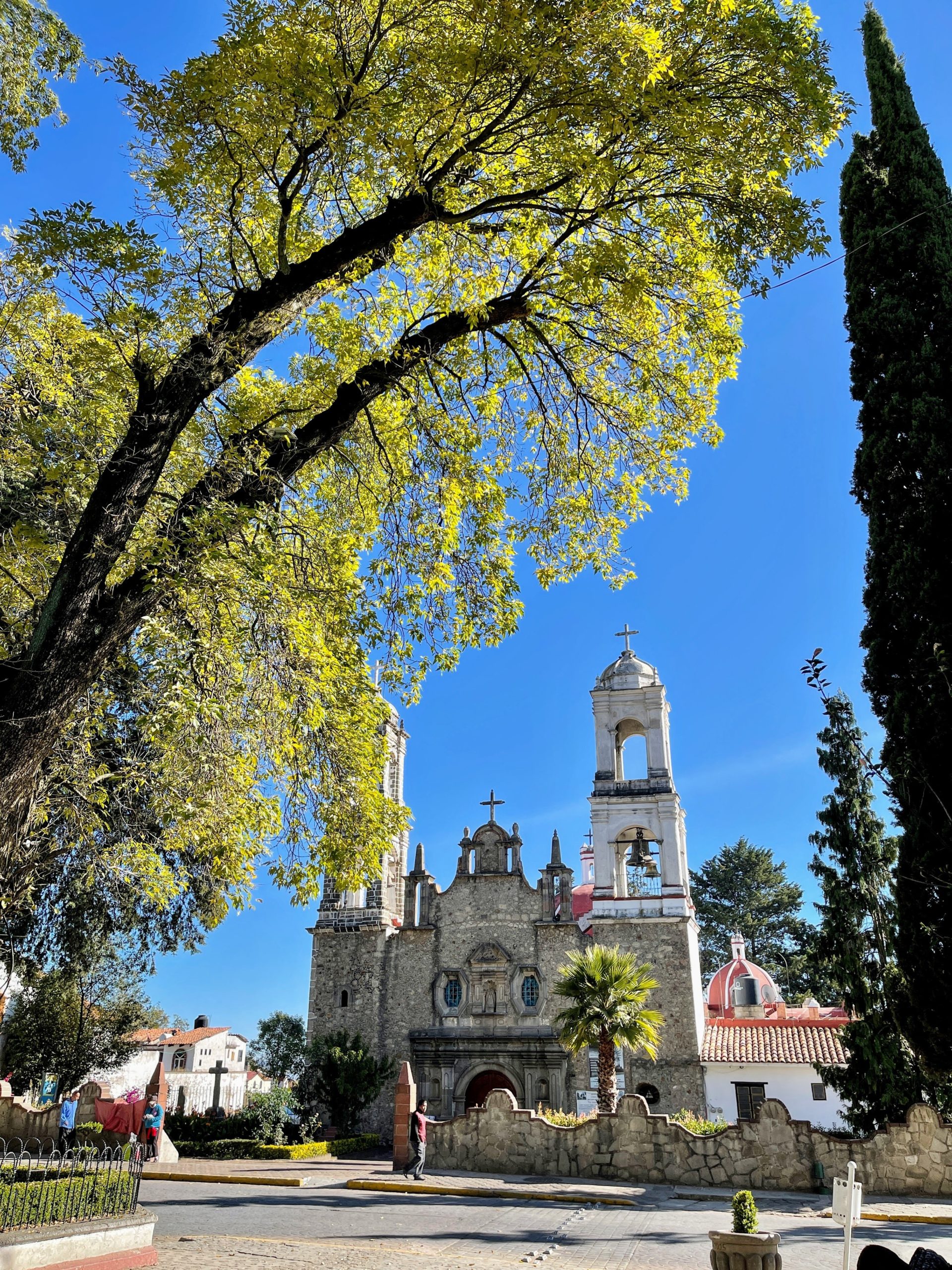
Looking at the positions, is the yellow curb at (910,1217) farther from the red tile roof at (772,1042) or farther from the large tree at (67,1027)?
Result: the large tree at (67,1027)

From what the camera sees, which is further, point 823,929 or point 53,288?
point 823,929

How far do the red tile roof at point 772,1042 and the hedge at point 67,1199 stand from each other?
794 inches

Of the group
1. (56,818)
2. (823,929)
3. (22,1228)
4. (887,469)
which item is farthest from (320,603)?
(823,929)

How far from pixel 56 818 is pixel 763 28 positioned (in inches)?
350

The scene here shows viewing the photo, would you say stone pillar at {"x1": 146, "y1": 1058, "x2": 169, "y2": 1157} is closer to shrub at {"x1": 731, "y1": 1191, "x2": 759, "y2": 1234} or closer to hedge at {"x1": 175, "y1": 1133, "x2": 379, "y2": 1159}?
hedge at {"x1": 175, "y1": 1133, "x2": 379, "y2": 1159}

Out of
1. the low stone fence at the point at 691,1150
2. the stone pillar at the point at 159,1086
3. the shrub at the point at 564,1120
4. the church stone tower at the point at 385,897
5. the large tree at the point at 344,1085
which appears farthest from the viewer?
the church stone tower at the point at 385,897

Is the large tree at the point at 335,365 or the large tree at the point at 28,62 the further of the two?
the large tree at the point at 28,62

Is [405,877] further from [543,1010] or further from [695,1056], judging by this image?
[695,1056]

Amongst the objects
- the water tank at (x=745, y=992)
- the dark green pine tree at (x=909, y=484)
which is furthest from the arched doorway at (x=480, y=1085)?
the dark green pine tree at (x=909, y=484)

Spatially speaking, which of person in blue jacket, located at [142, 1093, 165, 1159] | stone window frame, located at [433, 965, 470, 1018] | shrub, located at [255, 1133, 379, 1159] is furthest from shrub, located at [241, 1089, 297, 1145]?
stone window frame, located at [433, 965, 470, 1018]

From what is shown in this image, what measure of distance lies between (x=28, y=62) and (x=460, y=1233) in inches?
515

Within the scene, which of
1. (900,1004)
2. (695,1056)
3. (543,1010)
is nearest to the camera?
(900,1004)

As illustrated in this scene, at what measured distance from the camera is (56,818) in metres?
8.83

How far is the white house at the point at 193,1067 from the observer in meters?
33.2
